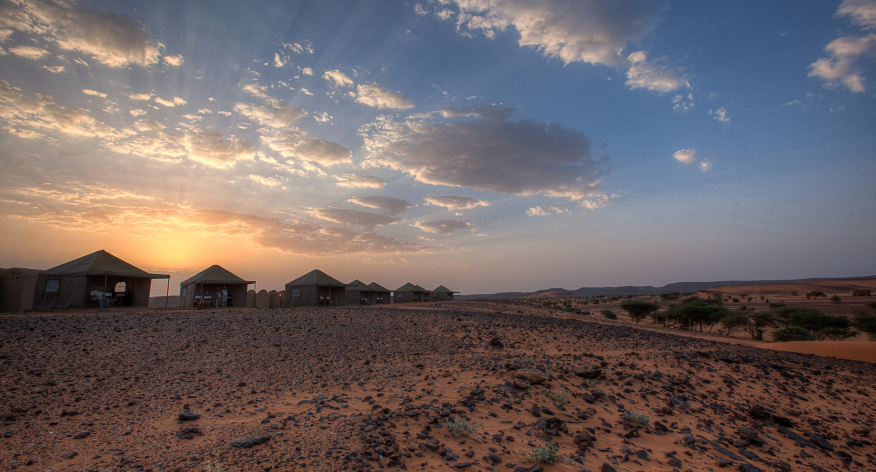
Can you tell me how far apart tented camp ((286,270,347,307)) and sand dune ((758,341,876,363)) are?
32.7 metres

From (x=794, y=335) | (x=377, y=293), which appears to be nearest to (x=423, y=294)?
(x=377, y=293)

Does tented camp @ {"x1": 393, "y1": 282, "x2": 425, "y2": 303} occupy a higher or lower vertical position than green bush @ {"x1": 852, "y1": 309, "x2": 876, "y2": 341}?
higher

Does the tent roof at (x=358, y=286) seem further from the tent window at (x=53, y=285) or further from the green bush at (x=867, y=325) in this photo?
the green bush at (x=867, y=325)

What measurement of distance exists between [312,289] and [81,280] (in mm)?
16431

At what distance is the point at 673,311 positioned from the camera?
32.3 m

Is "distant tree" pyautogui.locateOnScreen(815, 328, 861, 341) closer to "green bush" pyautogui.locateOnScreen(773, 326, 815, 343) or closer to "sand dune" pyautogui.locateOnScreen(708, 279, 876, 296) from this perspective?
"green bush" pyautogui.locateOnScreen(773, 326, 815, 343)

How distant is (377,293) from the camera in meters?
52.0

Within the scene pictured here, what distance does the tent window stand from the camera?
71.5 ft

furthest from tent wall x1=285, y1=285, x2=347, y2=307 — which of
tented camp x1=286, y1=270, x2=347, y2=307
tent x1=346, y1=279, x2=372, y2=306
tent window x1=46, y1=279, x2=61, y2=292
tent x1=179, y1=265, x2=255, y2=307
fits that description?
tent window x1=46, y1=279, x2=61, y2=292

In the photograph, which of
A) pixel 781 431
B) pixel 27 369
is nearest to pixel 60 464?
pixel 27 369

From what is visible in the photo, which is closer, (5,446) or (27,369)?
(5,446)

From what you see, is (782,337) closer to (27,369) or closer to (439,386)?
(439,386)

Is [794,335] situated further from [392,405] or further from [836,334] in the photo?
[392,405]

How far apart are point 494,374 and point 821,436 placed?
6.54 meters
